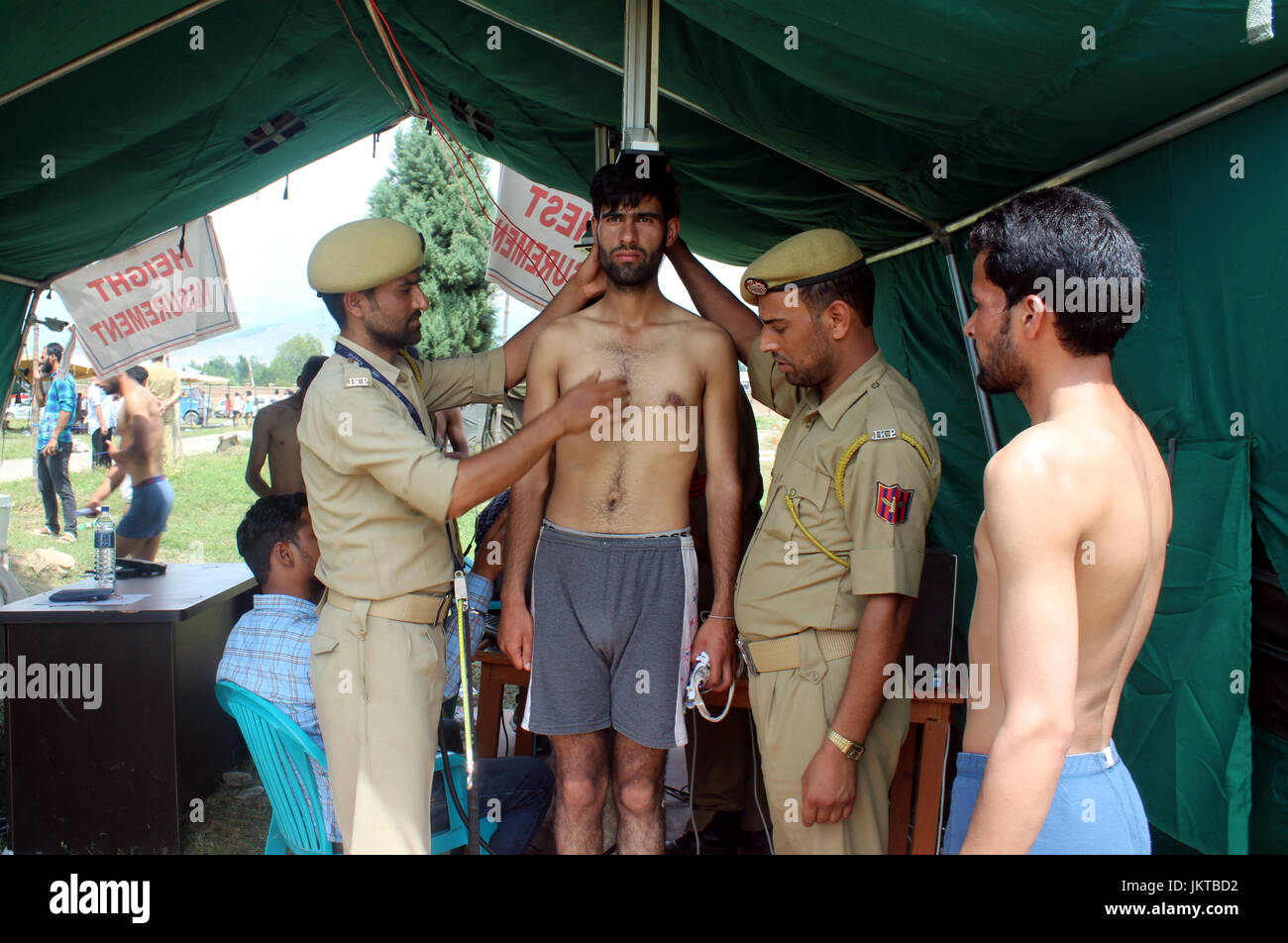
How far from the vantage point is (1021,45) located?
6.20 ft

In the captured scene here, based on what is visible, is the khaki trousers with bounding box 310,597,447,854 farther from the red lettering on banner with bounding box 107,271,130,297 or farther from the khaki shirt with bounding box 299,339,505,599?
the red lettering on banner with bounding box 107,271,130,297

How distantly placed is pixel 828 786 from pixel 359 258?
188 cm

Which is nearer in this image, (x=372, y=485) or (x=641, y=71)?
(x=372, y=485)

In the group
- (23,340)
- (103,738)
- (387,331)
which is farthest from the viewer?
(23,340)

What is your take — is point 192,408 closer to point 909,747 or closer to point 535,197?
point 535,197

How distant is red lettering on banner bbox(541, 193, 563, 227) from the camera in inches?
252

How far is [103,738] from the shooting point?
3596 millimetres

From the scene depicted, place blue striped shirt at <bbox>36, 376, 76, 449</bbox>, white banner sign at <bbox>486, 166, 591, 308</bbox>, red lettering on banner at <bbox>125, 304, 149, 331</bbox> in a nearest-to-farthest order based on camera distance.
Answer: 1. red lettering on banner at <bbox>125, 304, 149, 331</bbox>
2. white banner sign at <bbox>486, 166, 591, 308</bbox>
3. blue striped shirt at <bbox>36, 376, 76, 449</bbox>

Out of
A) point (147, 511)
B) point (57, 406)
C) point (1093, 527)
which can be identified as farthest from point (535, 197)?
point (57, 406)

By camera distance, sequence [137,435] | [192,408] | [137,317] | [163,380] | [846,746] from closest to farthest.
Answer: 1. [846,746]
2. [137,317]
3. [137,435]
4. [163,380]
5. [192,408]

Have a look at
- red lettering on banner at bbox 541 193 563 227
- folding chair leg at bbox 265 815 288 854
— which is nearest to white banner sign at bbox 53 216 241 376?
red lettering on banner at bbox 541 193 563 227

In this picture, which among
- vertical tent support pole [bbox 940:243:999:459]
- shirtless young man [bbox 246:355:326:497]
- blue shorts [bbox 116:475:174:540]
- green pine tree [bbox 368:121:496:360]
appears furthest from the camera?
green pine tree [bbox 368:121:496:360]

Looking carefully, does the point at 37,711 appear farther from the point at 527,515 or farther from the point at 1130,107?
the point at 1130,107

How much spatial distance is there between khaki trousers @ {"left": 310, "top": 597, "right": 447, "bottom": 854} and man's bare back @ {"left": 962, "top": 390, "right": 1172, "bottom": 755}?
5.06 feet
